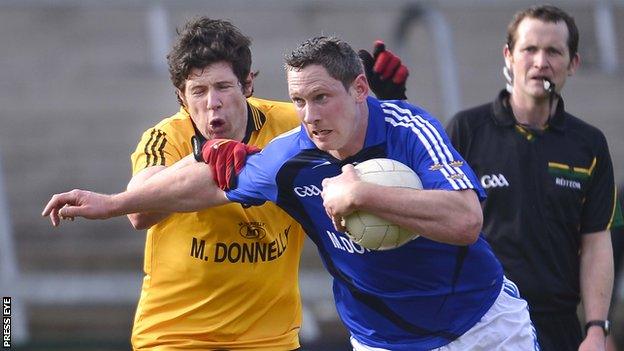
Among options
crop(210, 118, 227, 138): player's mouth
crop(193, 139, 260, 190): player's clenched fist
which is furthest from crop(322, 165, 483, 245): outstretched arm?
Answer: crop(210, 118, 227, 138): player's mouth

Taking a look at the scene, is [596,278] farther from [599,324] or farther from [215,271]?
[215,271]

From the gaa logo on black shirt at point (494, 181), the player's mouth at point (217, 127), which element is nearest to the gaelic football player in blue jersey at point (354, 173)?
the player's mouth at point (217, 127)

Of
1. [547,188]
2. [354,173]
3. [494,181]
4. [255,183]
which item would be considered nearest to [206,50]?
[255,183]

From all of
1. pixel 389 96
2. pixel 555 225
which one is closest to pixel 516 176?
pixel 555 225

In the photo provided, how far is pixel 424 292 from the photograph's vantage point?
4.57m

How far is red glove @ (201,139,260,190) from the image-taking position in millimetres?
4625

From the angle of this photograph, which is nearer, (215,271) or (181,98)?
(215,271)

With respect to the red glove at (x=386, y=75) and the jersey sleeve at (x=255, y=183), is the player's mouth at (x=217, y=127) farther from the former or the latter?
the red glove at (x=386, y=75)

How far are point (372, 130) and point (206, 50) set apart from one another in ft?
3.10

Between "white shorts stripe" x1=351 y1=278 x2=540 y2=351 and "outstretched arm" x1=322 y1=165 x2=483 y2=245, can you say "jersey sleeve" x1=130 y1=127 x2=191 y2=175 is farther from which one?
"white shorts stripe" x1=351 y1=278 x2=540 y2=351

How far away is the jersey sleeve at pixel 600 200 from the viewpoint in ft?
18.6

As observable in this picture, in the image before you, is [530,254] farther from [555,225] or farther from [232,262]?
[232,262]

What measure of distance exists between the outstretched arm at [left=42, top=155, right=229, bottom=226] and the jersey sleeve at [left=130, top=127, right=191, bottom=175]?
9.7 inches

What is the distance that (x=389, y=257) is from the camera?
14.7 ft
